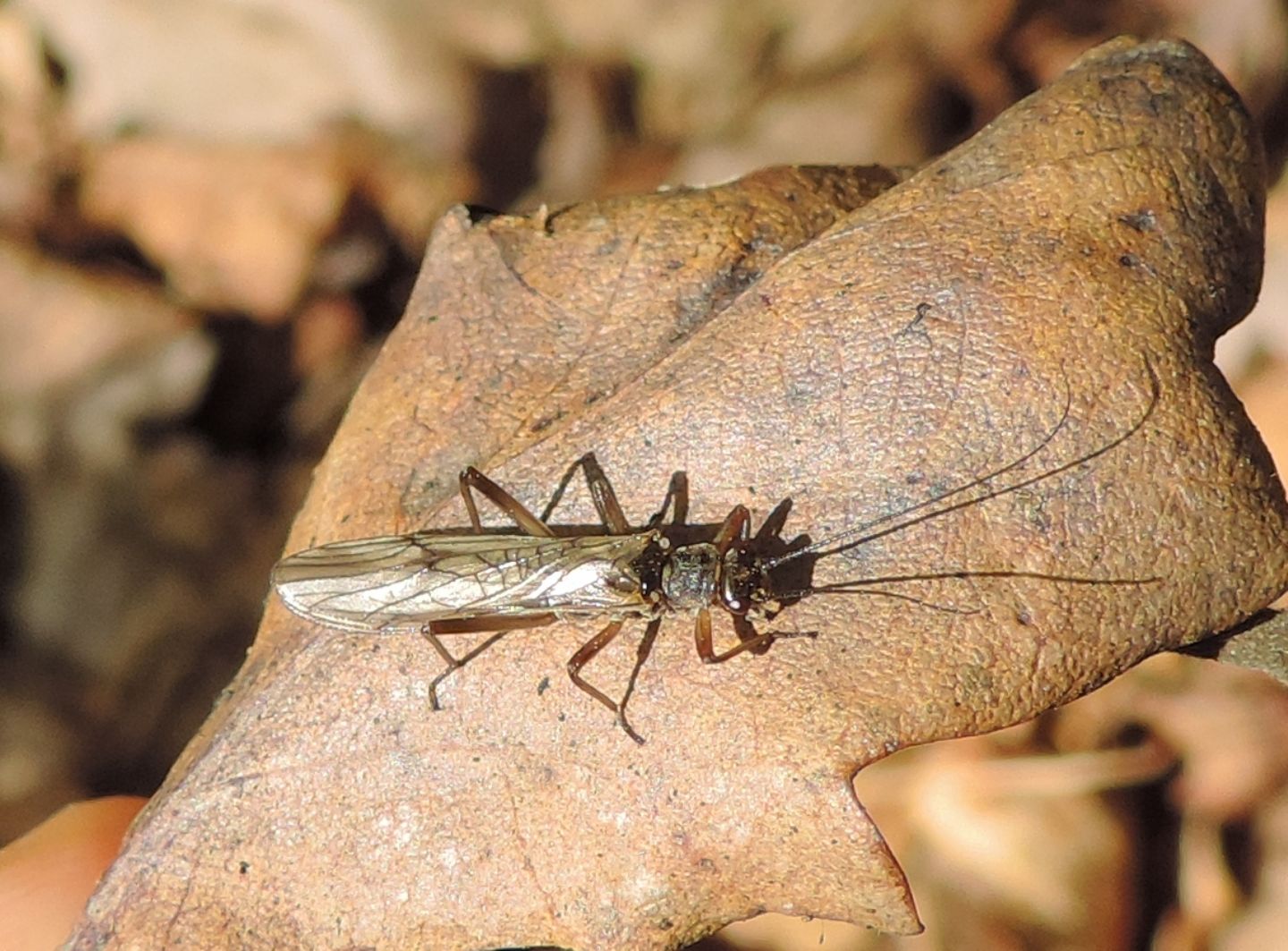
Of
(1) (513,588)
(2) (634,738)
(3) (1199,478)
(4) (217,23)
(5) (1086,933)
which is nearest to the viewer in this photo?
(3) (1199,478)

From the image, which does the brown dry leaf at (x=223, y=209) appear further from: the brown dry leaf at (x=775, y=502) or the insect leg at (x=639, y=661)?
the insect leg at (x=639, y=661)

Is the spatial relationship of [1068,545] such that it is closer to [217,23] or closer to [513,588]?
[513,588]

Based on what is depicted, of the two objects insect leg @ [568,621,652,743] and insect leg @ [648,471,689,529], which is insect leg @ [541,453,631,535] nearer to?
insect leg @ [648,471,689,529]

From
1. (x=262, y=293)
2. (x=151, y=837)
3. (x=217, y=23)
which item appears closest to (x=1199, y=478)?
(x=151, y=837)

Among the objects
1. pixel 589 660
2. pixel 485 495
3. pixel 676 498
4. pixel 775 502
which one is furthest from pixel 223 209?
pixel 775 502

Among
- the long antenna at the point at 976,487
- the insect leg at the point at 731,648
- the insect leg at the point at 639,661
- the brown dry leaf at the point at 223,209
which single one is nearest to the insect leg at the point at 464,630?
the insect leg at the point at 639,661
